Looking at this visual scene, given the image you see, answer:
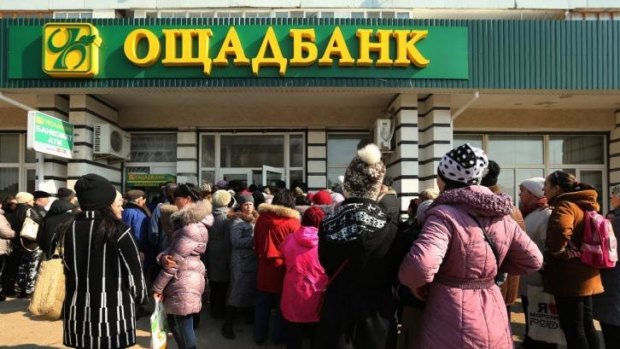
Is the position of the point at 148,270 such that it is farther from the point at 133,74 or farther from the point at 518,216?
the point at 518,216

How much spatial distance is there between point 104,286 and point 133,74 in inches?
251

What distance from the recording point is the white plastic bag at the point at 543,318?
423 centimetres

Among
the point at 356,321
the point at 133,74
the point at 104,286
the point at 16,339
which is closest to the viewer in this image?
the point at 356,321

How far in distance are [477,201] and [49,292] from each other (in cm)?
437

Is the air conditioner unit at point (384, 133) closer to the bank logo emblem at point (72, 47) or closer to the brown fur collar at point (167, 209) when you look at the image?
the brown fur collar at point (167, 209)

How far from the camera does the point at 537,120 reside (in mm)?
11203

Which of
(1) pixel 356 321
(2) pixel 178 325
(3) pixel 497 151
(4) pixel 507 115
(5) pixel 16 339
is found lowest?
(5) pixel 16 339

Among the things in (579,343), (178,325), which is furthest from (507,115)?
(178,325)

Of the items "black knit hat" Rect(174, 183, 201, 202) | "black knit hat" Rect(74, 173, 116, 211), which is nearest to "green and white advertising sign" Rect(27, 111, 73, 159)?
"black knit hat" Rect(174, 183, 201, 202)

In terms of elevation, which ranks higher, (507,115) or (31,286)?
(507,115)

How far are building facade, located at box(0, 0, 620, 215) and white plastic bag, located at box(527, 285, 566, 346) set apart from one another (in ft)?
16.2

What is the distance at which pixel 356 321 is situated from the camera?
244 centimetres

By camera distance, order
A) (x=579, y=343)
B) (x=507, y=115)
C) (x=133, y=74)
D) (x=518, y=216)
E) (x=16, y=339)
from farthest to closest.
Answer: (x=507, y=115), (x=133, y=74), (x=16, y=339), (x=518, y=216), (x=579, y=343)

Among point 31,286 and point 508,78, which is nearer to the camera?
point 31,286
